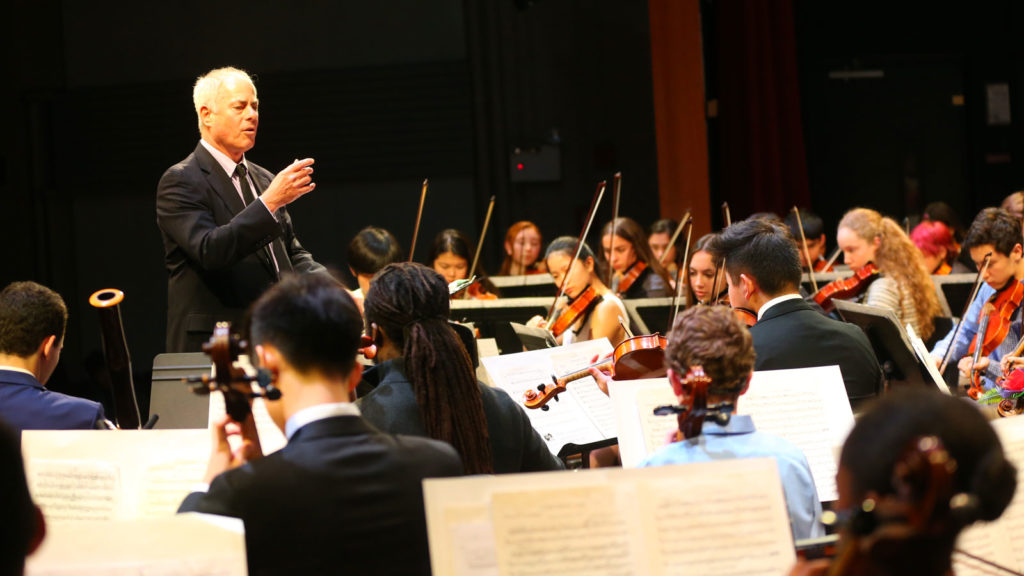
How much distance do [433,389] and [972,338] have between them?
287cm

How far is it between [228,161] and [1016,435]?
7.46 feet

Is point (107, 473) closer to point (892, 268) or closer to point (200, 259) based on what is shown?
point (200, 259)

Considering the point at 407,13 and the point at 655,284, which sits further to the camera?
the point at 407,13

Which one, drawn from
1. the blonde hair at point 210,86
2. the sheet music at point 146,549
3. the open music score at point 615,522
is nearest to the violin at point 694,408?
the open music score at point 615,522

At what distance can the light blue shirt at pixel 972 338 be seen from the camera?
3963mm

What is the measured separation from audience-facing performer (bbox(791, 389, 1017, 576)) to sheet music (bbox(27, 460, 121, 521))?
52.4 inches

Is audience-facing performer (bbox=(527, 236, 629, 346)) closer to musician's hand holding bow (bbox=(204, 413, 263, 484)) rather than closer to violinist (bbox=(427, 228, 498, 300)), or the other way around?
violinist (bbox=(427, 228, 498, 300))

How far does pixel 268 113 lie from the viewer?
24.8ft

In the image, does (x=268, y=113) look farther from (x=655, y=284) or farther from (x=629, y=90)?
(x=655, y=284)

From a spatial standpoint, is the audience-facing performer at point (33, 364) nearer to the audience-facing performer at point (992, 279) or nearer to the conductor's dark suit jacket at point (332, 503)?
the conductor's dark suit jacket at point (332, 503)

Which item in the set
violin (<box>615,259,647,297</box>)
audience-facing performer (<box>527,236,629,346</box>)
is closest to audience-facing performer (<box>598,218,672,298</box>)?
violin (<box>615,259,647,297</box>)

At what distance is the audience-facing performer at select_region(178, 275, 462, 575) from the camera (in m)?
1.50

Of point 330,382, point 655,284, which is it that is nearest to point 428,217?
point 655,284

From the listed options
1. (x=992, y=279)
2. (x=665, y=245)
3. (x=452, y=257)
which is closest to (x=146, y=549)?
(x=992, y=279)
